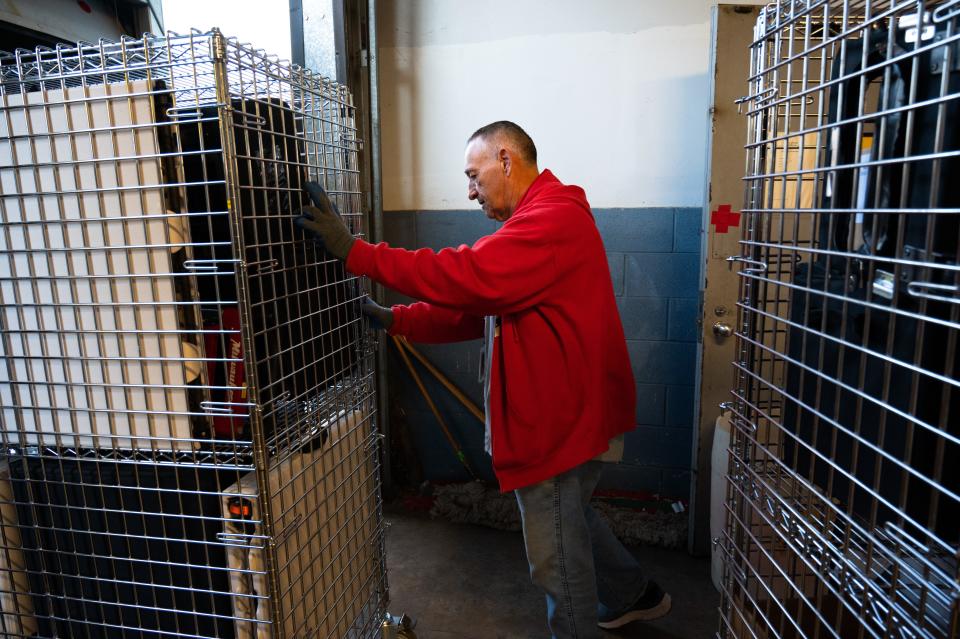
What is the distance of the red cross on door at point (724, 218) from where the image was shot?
2.41m

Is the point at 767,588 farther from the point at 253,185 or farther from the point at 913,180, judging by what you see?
the point at 253,185

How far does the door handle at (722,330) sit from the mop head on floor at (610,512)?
36.2 inches

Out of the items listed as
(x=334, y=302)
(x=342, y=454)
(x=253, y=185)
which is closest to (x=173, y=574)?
(x=342, y=454)

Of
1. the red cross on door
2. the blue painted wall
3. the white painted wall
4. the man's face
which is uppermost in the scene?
the white painted wall

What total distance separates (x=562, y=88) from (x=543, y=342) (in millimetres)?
1534

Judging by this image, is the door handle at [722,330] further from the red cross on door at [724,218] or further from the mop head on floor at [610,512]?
the mop head on floor at [610,512]

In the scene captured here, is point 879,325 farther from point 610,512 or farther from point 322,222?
point 610,512

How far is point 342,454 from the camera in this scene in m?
1.57

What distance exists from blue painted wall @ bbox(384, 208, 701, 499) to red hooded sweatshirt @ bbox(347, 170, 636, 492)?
3.30 ft

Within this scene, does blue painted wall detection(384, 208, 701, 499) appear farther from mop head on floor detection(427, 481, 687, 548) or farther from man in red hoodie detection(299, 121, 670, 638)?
man in red hoodie detection(299, 121, 670, 638)

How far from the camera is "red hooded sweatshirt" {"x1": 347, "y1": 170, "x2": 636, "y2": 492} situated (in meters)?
1.62

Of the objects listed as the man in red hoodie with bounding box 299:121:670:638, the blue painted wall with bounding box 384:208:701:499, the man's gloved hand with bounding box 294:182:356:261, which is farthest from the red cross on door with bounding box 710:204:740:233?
the man's gloved hand with bounding box 294:182:356:261

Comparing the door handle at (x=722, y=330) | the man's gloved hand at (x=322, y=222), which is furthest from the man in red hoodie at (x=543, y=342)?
the door handle at (x=722, y=330)

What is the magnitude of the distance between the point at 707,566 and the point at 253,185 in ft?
7.83
